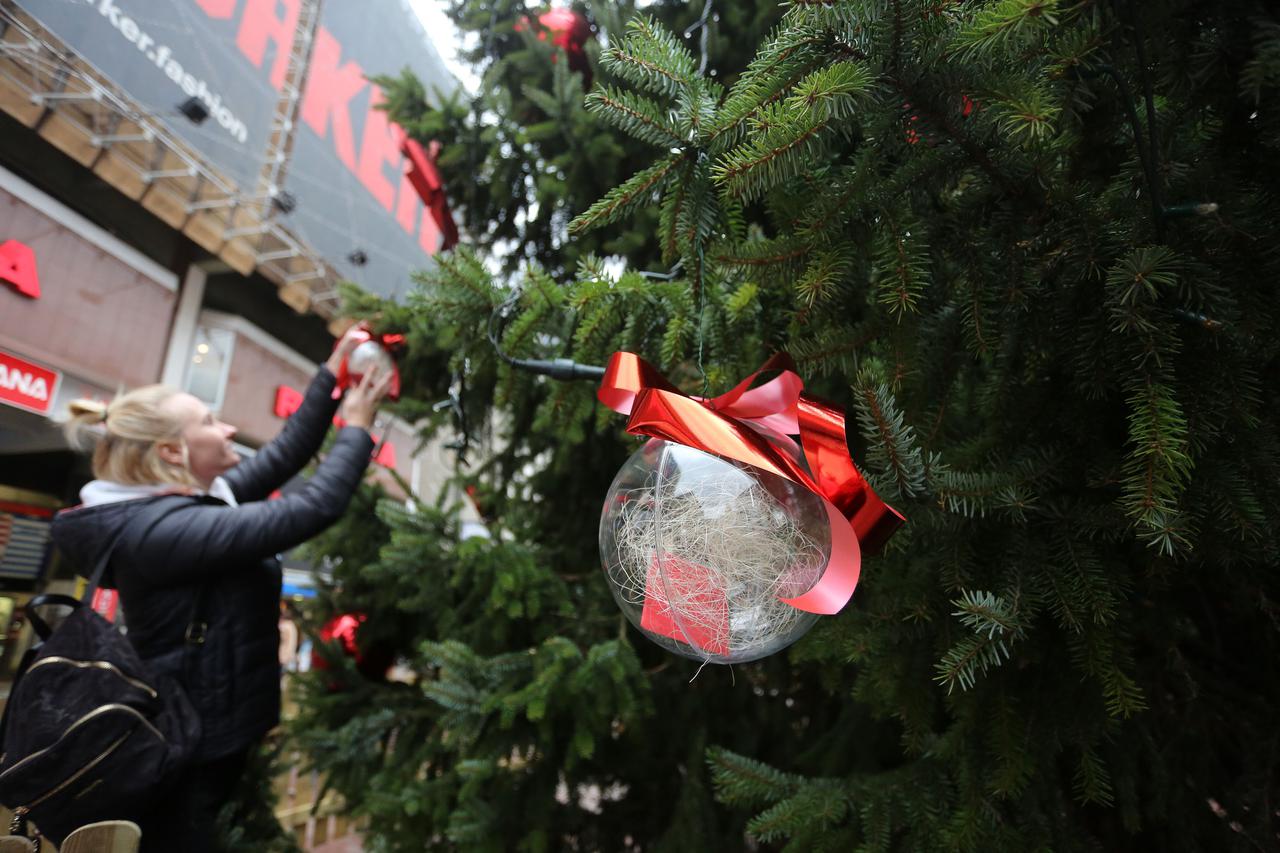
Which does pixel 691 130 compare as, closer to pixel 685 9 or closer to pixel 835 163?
pixel 835 163

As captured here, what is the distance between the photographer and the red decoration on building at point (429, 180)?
2.65 metres

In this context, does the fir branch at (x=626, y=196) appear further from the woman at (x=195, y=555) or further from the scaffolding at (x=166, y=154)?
the scaffolding at (x=166, y=154)

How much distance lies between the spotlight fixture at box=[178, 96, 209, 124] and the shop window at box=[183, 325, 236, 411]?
0.90m

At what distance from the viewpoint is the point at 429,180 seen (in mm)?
Result: 2697

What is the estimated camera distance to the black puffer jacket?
63.6 inches

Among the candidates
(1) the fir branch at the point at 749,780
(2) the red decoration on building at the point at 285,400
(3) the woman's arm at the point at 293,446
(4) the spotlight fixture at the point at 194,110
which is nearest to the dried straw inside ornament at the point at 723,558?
(1) the fir branch at the point at 749,780

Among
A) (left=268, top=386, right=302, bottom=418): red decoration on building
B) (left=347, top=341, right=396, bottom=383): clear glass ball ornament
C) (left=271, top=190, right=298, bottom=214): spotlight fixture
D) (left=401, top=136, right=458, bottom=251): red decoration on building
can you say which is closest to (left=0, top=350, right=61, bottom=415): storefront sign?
(left=347, top=341, right=396, bottom=383): clear glass ball ornament

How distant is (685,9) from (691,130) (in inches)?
85.2

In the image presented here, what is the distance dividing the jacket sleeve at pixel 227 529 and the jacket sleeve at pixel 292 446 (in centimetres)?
39

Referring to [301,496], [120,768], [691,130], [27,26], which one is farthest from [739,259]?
[27,26]

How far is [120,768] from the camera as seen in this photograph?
141 centimetres

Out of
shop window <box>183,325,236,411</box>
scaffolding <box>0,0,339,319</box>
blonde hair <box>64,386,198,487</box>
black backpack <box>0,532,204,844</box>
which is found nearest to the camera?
black backpack <box>0,532,204,844</box>

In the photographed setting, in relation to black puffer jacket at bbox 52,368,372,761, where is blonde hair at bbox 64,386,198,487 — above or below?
above

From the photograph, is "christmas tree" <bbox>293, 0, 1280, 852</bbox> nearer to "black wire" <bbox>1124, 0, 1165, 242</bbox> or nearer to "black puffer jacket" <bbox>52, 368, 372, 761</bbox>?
"black wire" <bbox>1124, 0, 1165, 242</bbox>
